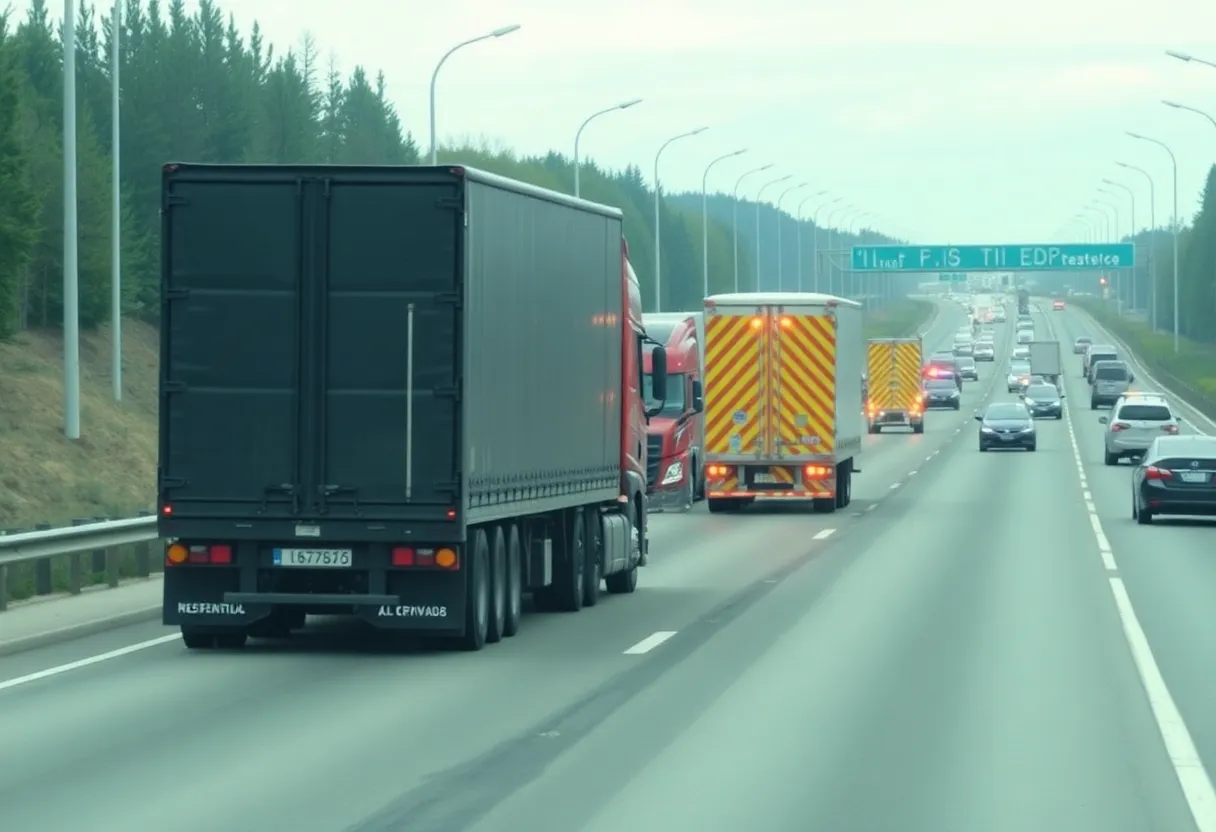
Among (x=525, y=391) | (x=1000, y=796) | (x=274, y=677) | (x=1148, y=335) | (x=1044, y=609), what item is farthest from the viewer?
(x=1148, y=335)

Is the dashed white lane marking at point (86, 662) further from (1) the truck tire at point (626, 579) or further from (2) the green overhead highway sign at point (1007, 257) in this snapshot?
(2) the green overhead highway sign at point (1007, 257)

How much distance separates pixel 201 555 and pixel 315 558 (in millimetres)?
790

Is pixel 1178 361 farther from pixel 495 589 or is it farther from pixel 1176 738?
pixel 1176 738

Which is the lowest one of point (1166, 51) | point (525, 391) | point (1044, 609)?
point (1044, 609)

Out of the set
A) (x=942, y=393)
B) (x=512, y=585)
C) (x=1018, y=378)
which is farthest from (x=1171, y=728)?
(x=1018, y=378)

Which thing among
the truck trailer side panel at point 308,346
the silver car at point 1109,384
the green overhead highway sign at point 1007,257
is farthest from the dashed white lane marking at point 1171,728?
the green overhead highway sign at point 1007,257

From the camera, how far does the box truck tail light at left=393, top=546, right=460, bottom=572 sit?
15.8 m

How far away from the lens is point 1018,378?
395 feet

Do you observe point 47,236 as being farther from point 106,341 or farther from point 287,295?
point 287,295

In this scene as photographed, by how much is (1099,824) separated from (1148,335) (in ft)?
559

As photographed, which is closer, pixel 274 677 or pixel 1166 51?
pixel 274 677

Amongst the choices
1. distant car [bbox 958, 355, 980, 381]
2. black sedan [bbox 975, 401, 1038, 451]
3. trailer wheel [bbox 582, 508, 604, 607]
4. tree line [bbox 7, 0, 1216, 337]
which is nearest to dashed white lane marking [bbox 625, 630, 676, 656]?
trailer wheel [bbox 582, 508, 604, 607]

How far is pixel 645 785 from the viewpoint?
408 inches

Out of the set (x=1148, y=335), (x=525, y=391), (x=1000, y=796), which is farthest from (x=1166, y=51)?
(x=1148, y=335)
